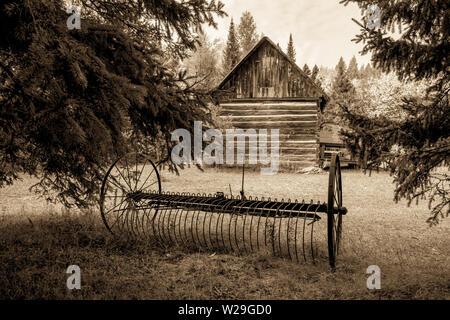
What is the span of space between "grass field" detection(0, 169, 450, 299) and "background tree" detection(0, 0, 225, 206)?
112cm

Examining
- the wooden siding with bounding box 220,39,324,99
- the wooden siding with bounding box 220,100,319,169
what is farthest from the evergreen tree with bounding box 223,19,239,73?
the wooden siding with bounding box 220,100,319,169

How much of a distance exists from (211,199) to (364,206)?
19.4 feet

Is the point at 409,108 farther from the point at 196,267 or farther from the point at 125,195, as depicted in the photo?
the point at 125,195

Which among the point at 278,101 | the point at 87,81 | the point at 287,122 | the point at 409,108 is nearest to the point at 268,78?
the point at 278,101

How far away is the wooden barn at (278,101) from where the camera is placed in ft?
54.8

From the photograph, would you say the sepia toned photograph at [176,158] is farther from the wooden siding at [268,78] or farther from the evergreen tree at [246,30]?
the evergreen tree at [246,30]

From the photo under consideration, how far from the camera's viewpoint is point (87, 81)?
314 centimetres

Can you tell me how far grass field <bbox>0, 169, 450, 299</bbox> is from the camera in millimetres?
3607

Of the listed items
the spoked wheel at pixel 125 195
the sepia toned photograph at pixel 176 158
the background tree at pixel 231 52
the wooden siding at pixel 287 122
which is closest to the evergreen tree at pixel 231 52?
the background tree at pixel 231 52

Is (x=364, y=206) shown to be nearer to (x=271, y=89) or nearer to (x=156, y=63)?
(x=156, y=63)

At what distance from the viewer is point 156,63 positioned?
483cm

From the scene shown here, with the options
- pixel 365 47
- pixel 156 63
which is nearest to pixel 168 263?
pixel 156 63

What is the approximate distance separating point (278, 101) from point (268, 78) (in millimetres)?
1350

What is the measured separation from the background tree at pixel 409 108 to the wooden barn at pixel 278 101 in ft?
39.5
